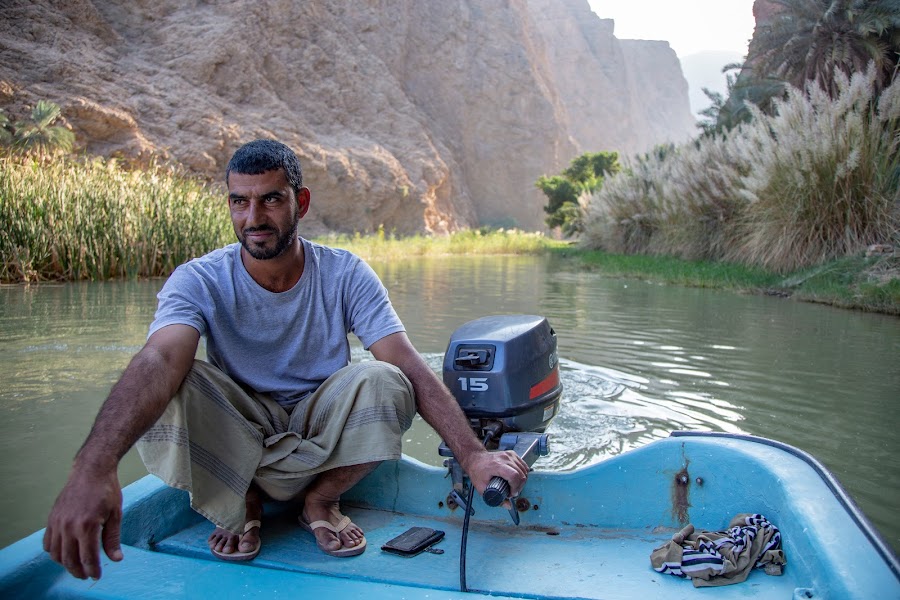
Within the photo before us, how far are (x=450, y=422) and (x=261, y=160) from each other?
2.99 ft

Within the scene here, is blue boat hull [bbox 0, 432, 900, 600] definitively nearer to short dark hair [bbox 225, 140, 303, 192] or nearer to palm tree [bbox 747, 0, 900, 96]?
short dark hair [bbox 225, 140, 303, 192]

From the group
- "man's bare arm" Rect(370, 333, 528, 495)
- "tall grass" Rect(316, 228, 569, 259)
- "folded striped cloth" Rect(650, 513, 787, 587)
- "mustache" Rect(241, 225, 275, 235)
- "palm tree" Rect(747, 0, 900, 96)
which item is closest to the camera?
"folded striped cloth" Rect(650, 513, 787, 587)

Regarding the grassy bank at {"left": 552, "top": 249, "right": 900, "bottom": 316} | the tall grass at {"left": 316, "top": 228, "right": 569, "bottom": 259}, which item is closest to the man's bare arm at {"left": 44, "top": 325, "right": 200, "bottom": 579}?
the grassy bank at {"left": 552, "top": 249, "right": 900, "bottom": 316}

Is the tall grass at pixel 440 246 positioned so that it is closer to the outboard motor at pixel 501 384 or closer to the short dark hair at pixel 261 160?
the outboard motor at pixel 501 384

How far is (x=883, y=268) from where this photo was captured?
8.13 metres

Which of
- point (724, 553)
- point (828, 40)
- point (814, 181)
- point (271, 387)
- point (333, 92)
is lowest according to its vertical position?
point (724, 553)

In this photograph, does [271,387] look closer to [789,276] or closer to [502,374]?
[502,374]

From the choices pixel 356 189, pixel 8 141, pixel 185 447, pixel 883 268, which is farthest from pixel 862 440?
pixel 356 189

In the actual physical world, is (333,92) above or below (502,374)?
above

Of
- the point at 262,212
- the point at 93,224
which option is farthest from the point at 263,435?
the point at 93,224

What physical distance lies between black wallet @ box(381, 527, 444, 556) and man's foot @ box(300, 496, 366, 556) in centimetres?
8

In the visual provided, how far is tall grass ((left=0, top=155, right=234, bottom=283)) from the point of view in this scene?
904 centimetres

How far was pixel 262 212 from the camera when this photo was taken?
224cm

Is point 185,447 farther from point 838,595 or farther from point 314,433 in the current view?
point 838,595
